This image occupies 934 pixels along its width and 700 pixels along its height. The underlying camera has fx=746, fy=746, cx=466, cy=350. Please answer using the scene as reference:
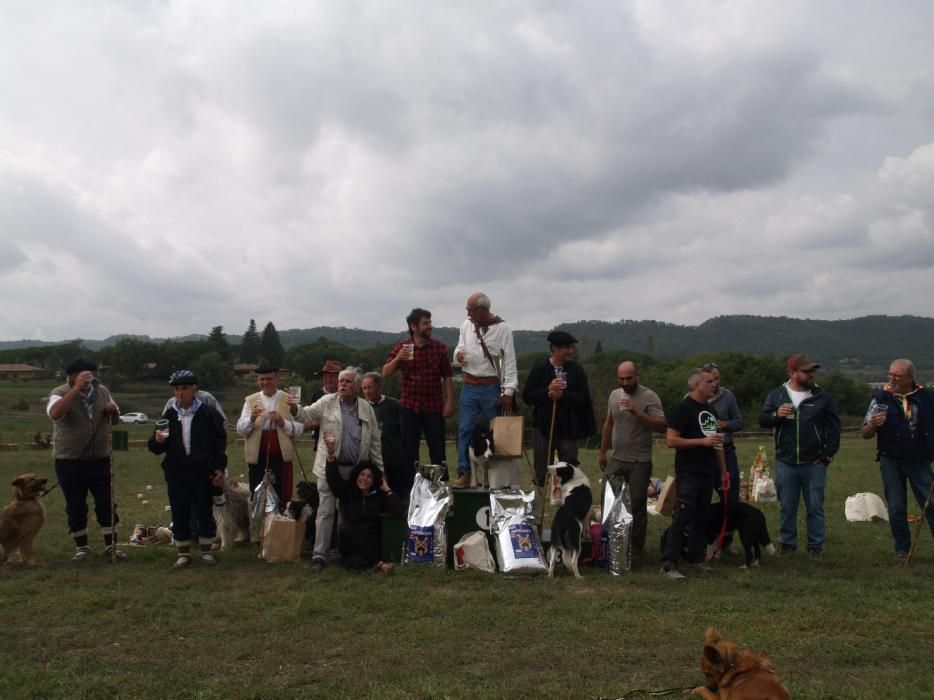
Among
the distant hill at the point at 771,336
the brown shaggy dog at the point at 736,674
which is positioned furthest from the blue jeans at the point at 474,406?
the distant hill at the point at 771,336

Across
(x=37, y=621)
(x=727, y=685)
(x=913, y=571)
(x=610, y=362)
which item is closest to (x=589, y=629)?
(x=727, y=685)

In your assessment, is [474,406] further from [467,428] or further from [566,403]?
[566,403]

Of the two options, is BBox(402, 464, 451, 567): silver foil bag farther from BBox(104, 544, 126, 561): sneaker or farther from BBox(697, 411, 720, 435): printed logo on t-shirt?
BBox(104, 544, 126, 561): sneaker

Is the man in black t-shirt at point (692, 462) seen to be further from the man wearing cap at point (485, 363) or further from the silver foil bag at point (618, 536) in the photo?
the man wearing cap at point (485, 363)

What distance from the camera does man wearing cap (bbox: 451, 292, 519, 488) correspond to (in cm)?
715

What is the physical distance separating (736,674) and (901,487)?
187 inches

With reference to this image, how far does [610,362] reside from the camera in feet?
199

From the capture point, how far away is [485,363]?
717 cm

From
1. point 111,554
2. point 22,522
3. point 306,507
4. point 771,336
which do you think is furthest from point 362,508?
point 771,336

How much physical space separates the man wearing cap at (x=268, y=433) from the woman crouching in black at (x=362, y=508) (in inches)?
30.9

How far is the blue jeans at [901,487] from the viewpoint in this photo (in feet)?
22.2

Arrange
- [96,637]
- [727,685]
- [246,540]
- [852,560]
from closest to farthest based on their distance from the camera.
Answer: [727,685] < [96,637] < [852,560] < [246,540]

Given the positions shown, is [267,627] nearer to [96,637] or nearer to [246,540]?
[96,637]

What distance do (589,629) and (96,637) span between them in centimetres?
324
